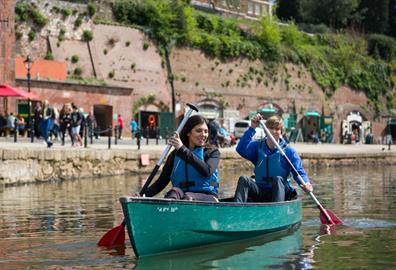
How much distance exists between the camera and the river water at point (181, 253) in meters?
9.01

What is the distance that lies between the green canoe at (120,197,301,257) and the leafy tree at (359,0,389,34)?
68.3m

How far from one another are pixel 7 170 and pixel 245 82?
118 ft

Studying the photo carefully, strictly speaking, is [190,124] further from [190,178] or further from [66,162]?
[66,162]

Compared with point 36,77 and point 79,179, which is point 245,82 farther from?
point 79,179

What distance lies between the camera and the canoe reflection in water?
881 cm

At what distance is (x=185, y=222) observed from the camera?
9.08m

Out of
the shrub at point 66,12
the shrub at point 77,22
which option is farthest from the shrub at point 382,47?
the shrub at point 66,12

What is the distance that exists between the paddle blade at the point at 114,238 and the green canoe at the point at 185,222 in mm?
1173

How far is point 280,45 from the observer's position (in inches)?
2357

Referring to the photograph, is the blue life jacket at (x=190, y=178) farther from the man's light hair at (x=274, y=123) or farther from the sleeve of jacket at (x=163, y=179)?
the man's light hair at (x=274, y=123)

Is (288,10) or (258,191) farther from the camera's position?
(288,10)

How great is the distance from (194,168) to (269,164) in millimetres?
2058

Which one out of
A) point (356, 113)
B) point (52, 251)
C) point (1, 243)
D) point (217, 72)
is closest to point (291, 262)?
point (52, 251)

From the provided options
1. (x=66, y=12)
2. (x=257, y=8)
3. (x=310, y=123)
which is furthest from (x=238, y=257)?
(x=257, y=8)
